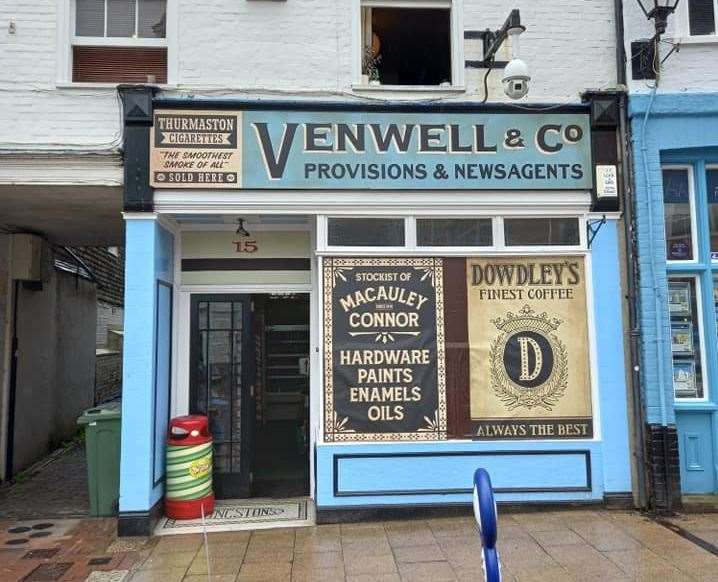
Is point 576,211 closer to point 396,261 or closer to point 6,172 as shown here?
point 396,261

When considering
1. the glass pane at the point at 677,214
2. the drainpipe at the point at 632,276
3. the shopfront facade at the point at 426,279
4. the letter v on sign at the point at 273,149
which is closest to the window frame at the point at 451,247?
the shopfront facade at the point at 426,279

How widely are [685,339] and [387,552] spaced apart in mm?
4024

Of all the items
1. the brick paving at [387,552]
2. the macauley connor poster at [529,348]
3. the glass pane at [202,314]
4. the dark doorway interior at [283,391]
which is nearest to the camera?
the brick paving at [387,552]

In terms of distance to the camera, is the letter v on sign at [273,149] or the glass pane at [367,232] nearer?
the letter v on sign at [273,149]

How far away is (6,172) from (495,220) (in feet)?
16.8

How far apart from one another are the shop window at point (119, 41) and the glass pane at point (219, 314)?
257 centimetres

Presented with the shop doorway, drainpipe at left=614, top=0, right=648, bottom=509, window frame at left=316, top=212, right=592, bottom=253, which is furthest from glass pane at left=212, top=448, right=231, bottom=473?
drainpipe at left=614, top=0, right=648, bottom=509

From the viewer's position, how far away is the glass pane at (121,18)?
6645 mm

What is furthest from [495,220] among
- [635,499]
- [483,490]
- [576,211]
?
[483,490]

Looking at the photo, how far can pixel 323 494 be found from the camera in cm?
610

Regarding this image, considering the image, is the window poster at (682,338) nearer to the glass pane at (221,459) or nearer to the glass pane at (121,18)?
the glass pane at (221,459)

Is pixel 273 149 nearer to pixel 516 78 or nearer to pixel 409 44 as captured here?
pixel 409 44

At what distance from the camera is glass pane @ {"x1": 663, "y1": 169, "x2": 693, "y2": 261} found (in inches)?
264

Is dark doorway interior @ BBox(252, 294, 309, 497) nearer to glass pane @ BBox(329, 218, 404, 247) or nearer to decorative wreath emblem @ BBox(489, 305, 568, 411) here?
glass pane @ BBox(329, 218, 404, 247)
